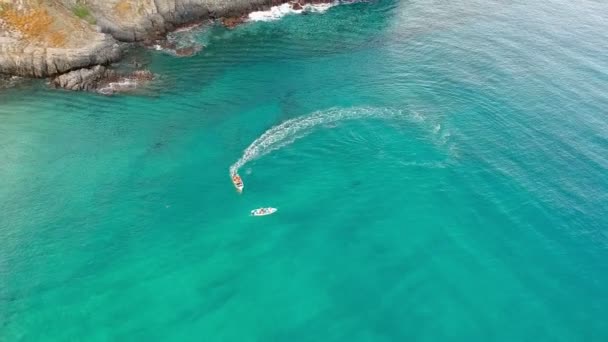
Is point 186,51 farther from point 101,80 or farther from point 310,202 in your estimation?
point 310,202

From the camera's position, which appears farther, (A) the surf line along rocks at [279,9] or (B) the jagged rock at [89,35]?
(A) the surf line along rocks at [279,9]

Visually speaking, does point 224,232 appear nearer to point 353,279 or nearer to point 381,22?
point 353,279

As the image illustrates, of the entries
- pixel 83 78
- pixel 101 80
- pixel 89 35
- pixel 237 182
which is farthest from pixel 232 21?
pixel 237 182

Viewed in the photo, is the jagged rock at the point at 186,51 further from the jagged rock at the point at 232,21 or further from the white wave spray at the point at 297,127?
the white wave spray at the point at 297,127

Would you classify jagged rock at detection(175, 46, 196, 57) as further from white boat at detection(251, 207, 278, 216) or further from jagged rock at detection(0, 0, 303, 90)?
white boat at detection(251, 207, 278, 216)

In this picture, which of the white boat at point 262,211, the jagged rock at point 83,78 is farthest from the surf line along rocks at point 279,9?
the white boat at point 262,211

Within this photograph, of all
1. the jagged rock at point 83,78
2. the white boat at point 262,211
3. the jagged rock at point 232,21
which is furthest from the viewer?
the jagged rock at point 232,21
